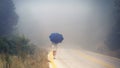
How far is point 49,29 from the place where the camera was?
107ft

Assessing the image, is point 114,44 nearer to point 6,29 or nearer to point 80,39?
point 6,29

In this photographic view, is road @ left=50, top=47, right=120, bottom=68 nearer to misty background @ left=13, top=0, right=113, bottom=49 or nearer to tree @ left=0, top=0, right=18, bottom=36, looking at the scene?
tree @ left=0, top=0, right=18, bottom=36

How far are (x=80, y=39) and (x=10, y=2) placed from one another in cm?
1436

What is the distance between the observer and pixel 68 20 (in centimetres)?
3578

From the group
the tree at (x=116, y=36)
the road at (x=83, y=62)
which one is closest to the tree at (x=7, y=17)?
the road at (x=83, y=62)

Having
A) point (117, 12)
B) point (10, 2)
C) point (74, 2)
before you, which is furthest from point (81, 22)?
point (10, 2)

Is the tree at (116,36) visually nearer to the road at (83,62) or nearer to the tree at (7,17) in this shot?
the road at (83,62)

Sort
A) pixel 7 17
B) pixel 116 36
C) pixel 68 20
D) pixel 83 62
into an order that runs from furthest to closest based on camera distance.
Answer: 1. pixel 68 20
2. pixel 7 17
3. pixel 116 36
4. pixel 83 62

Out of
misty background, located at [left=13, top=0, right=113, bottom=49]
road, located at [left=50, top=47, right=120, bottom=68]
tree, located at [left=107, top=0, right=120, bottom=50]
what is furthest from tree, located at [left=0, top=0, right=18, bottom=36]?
tree, located at [left=107, top=0, right=120, bottom=50]

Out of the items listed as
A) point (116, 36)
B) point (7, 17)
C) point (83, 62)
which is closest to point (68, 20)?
point (116, 36)

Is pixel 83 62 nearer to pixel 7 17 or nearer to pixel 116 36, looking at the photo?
pixel 116 36

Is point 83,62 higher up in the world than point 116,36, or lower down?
lower down

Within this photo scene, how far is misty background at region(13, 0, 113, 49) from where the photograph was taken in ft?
85.7

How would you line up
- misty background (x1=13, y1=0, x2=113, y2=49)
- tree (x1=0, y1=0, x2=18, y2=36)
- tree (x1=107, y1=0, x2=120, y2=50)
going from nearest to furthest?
tree (x1=0, y1=0, x2=18, y2=36) → tree (x1=107, y1=0, x2=120, y2=50) → misty background (x1=13, y1=0, x2=113, y2=49)
